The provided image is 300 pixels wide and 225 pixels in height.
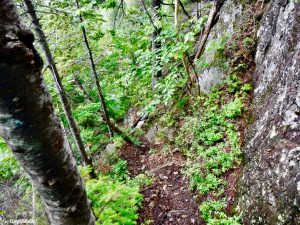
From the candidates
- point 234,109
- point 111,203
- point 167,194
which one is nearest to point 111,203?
point 111,203

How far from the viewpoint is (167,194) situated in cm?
612

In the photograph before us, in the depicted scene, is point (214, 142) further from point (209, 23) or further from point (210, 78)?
point (209, 23)

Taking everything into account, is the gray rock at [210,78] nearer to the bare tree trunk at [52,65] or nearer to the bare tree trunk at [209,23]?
the bare tree trunk at [209,23]

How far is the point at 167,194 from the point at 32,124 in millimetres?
5268

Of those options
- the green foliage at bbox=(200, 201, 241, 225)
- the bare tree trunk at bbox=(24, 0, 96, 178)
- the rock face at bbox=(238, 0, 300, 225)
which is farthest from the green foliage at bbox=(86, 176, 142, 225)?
the rock face at bbox=(238, 0, 300, 225)

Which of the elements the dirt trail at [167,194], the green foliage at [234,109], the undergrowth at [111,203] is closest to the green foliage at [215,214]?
the dirt trail at [167,194]

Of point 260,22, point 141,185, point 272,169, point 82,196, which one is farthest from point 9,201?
point 260,22

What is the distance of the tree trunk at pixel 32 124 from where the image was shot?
1138 mm

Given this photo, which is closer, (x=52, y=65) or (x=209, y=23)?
(x=52, y=65)

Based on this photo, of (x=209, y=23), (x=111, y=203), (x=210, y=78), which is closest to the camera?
(x=111, y=203)

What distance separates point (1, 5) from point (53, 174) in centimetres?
93

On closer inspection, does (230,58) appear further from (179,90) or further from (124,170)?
(124,170)

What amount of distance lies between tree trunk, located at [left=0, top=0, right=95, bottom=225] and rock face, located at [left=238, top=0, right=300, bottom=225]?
10.2ft

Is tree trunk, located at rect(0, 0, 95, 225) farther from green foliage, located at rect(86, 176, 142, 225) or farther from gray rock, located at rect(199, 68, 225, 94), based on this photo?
gray rock, located at rect(199, 68, 225, 94)
